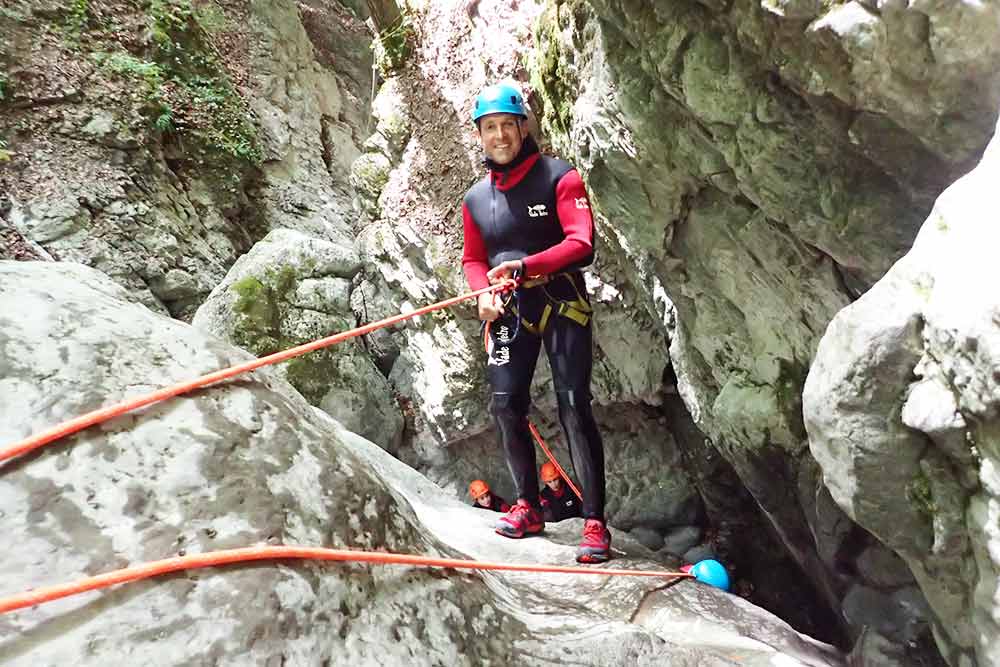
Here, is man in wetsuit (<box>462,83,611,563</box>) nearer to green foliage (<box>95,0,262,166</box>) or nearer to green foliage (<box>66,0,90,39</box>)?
green foliage (<box>95,0,262,166</box>)

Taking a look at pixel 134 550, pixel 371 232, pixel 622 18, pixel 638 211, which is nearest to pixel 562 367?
pixel 638 211

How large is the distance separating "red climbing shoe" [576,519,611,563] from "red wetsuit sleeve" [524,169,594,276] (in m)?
1.53

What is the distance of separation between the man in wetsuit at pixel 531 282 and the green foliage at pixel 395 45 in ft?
12.8

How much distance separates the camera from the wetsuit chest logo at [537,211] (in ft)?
11.7

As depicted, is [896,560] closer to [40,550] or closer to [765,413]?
[765,413]

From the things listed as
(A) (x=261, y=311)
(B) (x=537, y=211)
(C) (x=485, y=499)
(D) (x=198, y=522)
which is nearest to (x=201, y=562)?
(D) (x=198, y=522)

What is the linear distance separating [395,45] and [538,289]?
15.5ft

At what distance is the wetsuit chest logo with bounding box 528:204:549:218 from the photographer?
3.58m

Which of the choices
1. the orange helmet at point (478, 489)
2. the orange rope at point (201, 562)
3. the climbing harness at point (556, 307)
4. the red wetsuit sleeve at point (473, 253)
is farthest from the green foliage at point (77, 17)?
the orange rope at point (201, 562)

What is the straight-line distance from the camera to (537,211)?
3578 millimetres

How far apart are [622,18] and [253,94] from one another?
10339 mm

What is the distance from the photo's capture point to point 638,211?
12.7 feet

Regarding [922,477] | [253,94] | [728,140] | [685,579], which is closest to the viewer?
[922,477]

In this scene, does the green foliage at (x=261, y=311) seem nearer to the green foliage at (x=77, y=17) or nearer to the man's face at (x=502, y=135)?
the man's face at (x=502, y=135)
